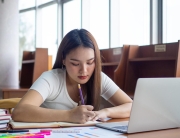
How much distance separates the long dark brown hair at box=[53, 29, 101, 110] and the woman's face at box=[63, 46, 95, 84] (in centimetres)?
3

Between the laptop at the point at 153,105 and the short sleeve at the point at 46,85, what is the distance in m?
0.46

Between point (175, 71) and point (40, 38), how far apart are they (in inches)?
198

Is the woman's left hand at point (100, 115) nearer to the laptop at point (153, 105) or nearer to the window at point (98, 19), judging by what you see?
the laptop at point (153, 105)

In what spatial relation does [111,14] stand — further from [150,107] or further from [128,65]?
[150,107]

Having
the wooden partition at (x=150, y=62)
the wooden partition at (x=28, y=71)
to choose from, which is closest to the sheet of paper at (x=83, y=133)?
the wooden partition at (x=150, y=62)

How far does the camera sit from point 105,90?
172cm

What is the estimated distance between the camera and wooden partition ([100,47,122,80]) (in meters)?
3.50

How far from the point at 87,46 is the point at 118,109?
1.21ft

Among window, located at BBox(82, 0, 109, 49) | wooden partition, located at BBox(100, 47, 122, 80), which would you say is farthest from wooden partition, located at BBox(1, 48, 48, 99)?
window, located at BBox(82, 0, 109, 49)

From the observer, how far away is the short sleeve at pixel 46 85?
1471mm

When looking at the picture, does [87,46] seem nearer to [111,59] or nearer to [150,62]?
[150,62]

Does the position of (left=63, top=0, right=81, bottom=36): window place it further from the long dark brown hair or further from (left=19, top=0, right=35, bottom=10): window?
the long dark brown hair

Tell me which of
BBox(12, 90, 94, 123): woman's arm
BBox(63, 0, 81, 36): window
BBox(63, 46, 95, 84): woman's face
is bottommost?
BBox(12, 90, 94, 123): woman's arm

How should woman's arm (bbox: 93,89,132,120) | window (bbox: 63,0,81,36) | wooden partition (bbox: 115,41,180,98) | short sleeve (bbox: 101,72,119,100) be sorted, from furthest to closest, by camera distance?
1. window (bbox: 63,0,81,36)
2. wooden partition (bbox: 115,41,180,98)
3. short sleeve (bbox: 101,72,119,100)
4. woman's arm (bbox: 93,89,132,120)
